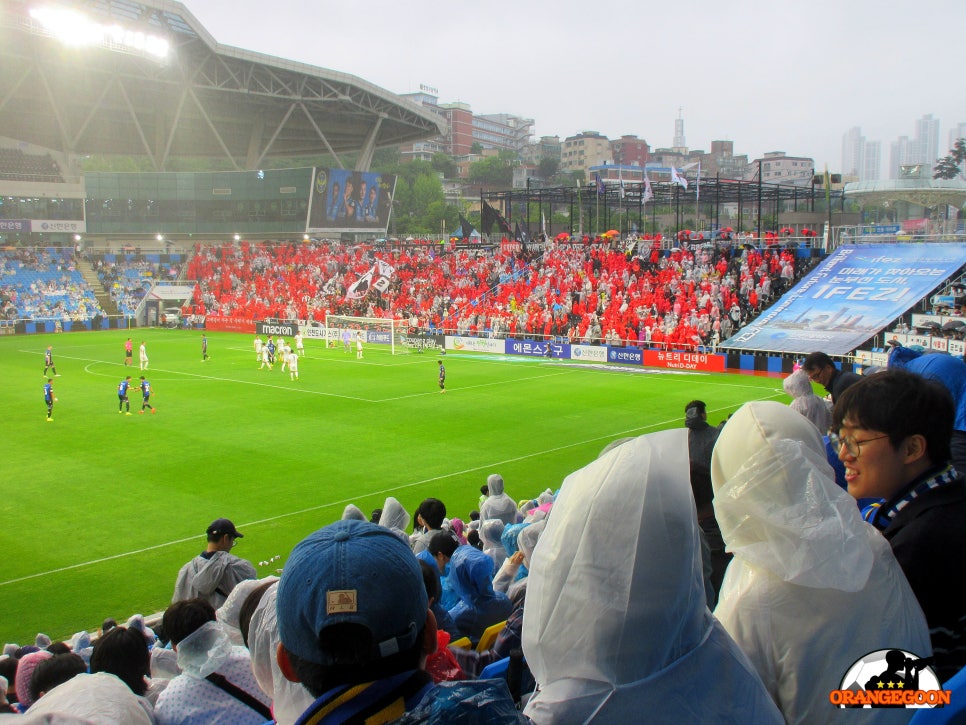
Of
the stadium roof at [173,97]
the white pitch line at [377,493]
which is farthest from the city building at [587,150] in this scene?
the white pitch line at [377,493]

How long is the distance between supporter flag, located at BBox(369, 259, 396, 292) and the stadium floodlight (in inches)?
1017

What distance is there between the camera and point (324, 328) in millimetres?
50219

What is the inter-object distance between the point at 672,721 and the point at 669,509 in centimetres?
52

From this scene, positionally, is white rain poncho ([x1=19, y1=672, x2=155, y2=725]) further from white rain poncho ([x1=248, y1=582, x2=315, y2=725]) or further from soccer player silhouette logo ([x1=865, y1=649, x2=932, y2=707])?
soccer player silhouette logo ([x1=865, y1=649, x2=932, y2=707])

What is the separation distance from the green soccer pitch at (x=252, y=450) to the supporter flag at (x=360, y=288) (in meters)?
17.9

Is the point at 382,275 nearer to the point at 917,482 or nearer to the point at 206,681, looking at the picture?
the point at 206,681

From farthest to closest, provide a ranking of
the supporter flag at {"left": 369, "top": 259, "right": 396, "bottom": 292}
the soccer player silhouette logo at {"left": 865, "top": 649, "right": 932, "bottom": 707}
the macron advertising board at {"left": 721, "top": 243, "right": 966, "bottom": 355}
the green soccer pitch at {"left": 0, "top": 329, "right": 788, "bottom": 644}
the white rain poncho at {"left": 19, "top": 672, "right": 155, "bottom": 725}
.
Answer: the supporter flag at {"left": 369, "top": 259, "right": 396, "bottom": 292} < the macron advertising board at {"left": 721, "top": 243, "right": 966, "bottom": 355} < the green soccer pitch at {"left": 0, "top": 329, "right": 788, "bottom": 644} < the white rain poncho at {"left": 19, "top": 672, "right": 155, "bottom": 725} < the soccer player silhouette logo at {"left": 865, "top": 649, "right": 932, "bottom": 707}

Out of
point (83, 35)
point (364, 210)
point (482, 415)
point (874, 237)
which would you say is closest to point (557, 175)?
point (364, 210)

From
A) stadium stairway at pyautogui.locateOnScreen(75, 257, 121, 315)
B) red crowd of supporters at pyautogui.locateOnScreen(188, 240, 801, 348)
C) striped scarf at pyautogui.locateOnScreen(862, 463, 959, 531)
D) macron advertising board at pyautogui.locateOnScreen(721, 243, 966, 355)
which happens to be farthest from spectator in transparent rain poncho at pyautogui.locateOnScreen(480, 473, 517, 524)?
stadium stairway at pyautogui.locateOnScreen(75, 257, 121, 315)

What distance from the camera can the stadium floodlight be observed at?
185 feet

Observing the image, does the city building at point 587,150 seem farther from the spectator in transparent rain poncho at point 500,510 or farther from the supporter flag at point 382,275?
the spectator in transparent rain poncho at point 500,510

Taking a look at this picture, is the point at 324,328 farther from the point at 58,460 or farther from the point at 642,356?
the point at 58,460

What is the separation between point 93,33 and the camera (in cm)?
5869

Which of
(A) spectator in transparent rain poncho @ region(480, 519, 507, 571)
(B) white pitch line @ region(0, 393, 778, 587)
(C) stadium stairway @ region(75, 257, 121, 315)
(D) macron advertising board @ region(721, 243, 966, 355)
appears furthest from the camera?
(C) stadium stairway @ region(75, 257, 121, 315)
